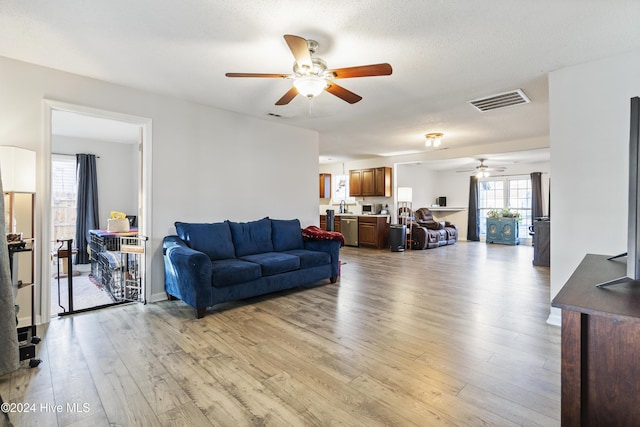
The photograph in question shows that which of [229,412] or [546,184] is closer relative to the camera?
[229,412]

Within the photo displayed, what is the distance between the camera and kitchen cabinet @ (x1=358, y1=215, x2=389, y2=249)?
785 cm

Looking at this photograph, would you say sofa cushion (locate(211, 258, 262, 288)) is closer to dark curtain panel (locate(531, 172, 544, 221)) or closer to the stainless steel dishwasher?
the stainless steel dishwasher

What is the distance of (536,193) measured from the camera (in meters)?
8.77

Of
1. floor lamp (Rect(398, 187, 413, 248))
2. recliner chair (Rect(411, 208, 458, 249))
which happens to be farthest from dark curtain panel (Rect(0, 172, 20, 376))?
recliner chair (Rect(411, 208, 458, 249))

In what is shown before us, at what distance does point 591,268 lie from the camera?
1.68 metres

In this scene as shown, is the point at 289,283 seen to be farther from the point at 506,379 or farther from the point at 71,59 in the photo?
the point at 71,59

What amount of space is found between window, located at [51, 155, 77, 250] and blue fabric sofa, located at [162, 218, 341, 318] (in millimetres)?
3806

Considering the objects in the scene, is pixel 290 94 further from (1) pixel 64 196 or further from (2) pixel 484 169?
(2) pixel 484 169

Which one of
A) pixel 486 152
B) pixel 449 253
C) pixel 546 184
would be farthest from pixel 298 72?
pixel 546 184

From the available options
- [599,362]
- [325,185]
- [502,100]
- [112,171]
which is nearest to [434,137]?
[502,100]

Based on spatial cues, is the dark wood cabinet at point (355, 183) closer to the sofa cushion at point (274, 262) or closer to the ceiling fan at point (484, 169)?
the ceiling fan at point (484, 169)

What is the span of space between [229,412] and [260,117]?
383cm

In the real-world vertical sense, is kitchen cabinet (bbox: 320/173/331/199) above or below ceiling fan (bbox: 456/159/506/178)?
below

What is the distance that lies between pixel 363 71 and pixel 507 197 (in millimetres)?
9219
